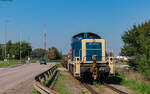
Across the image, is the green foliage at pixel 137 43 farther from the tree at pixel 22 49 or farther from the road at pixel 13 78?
the tree at pixel 22 49

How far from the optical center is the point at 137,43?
20.6 m

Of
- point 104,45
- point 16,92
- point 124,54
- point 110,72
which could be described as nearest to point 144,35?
point 124,54

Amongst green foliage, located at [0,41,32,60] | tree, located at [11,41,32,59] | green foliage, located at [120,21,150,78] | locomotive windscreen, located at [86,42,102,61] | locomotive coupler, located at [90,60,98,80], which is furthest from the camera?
green foliage, located at [0,41,32,60]

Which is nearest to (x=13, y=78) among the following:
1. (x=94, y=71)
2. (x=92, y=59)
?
(x=92, y=59)

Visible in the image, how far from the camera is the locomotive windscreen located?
1645cm

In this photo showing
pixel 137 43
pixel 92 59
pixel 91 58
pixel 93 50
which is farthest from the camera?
pixel 137 43

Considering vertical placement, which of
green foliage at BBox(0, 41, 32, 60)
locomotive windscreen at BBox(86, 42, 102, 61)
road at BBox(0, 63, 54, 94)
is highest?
green foliage at BBox(0, 41, 32, 60)

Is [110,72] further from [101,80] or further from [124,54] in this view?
[124,54]

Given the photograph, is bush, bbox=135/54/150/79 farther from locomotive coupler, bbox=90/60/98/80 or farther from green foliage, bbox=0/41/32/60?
green foliage, bbox=0/41/32/60

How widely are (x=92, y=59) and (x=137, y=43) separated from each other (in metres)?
6.49

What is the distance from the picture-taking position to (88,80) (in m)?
17.5

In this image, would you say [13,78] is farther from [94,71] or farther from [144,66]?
[144,66]

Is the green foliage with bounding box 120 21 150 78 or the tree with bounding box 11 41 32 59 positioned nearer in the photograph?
the green foliage with bounding box 120 21 150 78

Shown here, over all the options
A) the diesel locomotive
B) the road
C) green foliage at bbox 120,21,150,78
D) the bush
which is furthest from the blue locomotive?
the road
